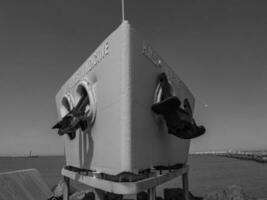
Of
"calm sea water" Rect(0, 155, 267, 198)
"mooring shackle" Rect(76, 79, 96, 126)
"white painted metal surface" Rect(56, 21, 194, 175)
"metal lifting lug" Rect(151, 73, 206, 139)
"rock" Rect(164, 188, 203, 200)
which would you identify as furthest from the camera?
"calm sea water" Rect(0, 155, 267, 198)

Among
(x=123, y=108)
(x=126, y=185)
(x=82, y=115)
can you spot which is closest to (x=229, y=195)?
(x=126, y=185)

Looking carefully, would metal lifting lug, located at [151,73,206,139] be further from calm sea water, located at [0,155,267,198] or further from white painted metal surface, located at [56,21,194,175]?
calm sea water, located at [0,155,267,198]

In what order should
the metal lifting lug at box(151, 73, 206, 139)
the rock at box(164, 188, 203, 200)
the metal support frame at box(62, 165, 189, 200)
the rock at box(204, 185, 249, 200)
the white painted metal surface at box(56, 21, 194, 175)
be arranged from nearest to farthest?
1. the metal support frame at box(62, 165, 189, 200)
2. the white painted metal surface at box(56, 21, 194, 175)
3. the metal lifting lug at box(151, 73, 206, 139)
4. the rock at box(204, 185, 249, 200)
5. the rock at box(164, 188, 203, 200)

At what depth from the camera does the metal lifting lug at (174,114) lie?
616cm

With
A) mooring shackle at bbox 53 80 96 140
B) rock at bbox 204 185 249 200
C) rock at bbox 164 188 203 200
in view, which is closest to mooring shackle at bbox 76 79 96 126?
mooring shackle at bbox 53 80 96 140

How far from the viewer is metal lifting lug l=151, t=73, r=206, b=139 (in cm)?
616

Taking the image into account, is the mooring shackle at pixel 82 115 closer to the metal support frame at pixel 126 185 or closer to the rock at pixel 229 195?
the metal support frame at pixel 126 185

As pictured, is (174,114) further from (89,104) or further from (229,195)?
(229,195)

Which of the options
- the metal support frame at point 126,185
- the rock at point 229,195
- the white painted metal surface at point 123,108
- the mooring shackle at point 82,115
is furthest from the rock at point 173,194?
the mooring shackle at point 82,115

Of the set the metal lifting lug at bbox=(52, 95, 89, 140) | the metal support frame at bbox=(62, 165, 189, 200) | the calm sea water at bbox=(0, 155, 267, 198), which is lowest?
the calm sea water at bbox=(0, 155, 267, 198)

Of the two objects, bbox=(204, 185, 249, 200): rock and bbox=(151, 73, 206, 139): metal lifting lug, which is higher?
bbox=(151, 73, 206, 139): metal lifting lug

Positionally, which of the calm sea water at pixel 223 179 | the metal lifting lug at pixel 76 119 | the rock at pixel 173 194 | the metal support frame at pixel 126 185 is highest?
the metal lifting lug at pixel 76 119

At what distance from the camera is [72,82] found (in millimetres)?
9367

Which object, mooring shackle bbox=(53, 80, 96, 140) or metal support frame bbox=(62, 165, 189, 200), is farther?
mooring shackle bbox=(53, 80, 96, 140)
